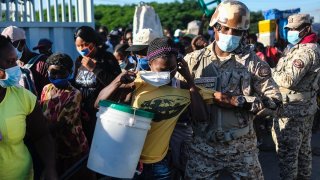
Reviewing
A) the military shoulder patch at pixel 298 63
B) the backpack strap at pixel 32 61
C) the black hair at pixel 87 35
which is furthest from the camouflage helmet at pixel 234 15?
the backpack strap at pixel 32 61

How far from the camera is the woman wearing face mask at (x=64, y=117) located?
307 cm

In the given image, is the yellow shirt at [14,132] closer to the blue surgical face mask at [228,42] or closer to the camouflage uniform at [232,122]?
the camouflage uniform at [232,122]

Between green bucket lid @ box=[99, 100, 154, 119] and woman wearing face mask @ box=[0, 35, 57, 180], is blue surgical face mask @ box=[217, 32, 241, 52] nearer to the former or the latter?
green bucket lid @ box=[99, 100, 154, 119]

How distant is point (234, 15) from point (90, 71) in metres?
1.38

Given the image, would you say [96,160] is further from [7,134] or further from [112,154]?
[7,134]

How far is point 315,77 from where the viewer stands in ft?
14.6

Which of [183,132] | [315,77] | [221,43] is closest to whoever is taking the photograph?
[221,43]

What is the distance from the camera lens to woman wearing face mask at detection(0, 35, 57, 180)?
230 centimetres

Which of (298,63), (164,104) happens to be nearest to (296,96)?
(298,63)

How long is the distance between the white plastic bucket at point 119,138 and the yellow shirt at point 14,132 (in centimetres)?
38

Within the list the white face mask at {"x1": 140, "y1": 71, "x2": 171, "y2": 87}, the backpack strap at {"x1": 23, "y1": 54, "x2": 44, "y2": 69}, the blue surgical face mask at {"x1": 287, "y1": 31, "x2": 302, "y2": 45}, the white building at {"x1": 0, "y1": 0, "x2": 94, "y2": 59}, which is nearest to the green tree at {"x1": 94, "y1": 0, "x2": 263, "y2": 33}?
the white building at {"x1": 0, "y1": 0, "x2": 94, "y2": 59}

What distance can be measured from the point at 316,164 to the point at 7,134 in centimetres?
450

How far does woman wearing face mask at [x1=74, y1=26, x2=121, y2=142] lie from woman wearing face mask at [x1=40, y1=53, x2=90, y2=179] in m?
0.38

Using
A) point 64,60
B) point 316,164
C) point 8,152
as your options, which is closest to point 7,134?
point 8,152
